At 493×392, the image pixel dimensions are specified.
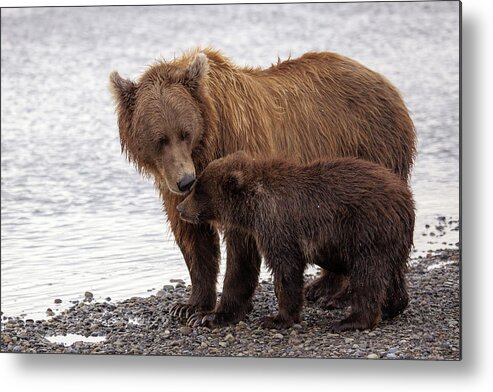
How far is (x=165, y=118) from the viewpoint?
6.32m

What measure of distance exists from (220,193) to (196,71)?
70 centimetres

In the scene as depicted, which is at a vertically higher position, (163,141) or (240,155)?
(163,141)

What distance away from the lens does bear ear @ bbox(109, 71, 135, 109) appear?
6.43m

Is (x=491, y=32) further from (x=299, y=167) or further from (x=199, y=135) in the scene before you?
(x=199, y=135)

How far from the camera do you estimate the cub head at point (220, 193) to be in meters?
6.35

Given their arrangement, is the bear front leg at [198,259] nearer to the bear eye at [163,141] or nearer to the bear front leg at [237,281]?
the bear front leg at [237,281]

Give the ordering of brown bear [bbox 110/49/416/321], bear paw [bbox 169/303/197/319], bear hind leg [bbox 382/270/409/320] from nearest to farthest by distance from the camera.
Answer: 1. brown bear [bbox 110/49/416/321]
2. bear hind leg [bbox 382/270/409/320]
3. bear paw [bbox 169/303/197/319]

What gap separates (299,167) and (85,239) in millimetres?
1619

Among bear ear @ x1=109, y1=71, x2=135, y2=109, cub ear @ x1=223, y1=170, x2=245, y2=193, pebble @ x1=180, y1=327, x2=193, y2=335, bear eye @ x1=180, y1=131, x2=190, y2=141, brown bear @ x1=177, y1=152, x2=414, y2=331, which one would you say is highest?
bear ear @ x1=109, y1=71, x2=135, y2=109

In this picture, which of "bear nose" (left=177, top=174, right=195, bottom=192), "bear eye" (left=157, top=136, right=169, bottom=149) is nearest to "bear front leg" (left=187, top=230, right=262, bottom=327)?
"bear nose" (left=177, top=174, right=195, bottom=192)

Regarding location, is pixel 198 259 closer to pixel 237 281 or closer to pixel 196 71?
pixel 237 281

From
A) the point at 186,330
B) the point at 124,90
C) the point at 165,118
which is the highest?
the point at 124,90

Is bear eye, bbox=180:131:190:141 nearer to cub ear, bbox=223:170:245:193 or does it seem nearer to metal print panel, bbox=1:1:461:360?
metal print panel, bbox=1:1:461:360

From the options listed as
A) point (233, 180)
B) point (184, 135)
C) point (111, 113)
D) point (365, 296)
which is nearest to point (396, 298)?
point (365, 296)
